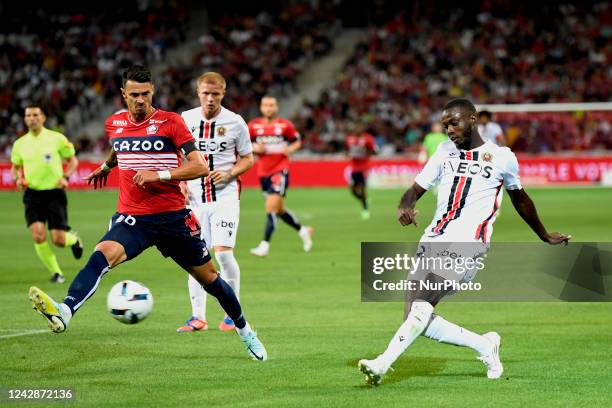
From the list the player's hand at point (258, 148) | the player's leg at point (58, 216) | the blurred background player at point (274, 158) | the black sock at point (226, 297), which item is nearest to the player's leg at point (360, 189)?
the blurred background player at point (274, 158)

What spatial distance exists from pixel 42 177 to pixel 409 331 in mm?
8297

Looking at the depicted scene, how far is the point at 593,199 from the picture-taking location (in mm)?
32031

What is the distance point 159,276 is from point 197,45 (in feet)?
123

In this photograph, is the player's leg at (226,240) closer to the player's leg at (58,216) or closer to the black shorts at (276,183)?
the player's leg at (58,216)

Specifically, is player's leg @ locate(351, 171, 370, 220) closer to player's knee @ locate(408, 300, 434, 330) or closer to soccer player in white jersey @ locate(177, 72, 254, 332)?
soccer player in white jersey @ locate(177, 72, 254, 332)

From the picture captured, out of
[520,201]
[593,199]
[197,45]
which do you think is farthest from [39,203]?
[197,45]

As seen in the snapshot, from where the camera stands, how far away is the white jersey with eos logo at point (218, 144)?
35.8 ft

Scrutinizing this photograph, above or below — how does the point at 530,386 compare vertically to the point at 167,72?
above

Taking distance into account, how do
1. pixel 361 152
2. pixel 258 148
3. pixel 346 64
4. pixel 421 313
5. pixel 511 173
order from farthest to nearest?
pixel 346 64 → pixel 361 152 → pixel 258 148 → pixel 511 173 → pixel 421 313

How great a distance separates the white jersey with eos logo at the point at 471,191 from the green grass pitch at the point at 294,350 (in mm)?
1150

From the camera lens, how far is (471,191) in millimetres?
8070

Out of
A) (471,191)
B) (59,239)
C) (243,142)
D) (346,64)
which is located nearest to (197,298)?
(243,142)

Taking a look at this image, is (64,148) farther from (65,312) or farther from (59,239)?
(65,312)

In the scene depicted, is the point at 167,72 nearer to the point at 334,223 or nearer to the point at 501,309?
the point at 334,223
